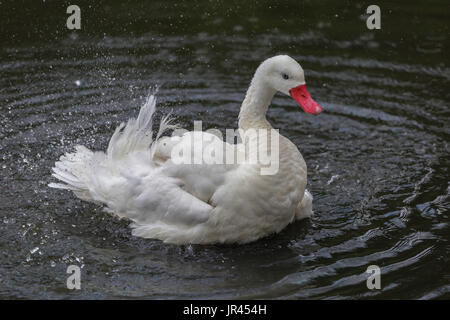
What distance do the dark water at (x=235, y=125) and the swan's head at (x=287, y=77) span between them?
116 centimetres

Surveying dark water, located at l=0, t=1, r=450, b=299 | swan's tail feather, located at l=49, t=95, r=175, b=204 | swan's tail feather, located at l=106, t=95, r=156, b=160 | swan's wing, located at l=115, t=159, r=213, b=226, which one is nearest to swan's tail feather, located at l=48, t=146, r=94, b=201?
swan's tail feather, located at l=49, t=95, r=175, b=204

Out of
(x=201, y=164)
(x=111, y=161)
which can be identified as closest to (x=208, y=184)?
(x=201, y=164)

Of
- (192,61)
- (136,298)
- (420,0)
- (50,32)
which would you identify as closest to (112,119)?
(192,61)

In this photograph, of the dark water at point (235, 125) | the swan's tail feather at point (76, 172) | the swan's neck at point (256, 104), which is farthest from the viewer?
the swan's tail feather at point (76, 172)

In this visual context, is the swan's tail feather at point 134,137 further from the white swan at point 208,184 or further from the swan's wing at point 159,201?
the swan's wing at point 159,201

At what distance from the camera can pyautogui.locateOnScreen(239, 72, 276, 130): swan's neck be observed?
6702 mm

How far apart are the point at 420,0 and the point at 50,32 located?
19.5ft

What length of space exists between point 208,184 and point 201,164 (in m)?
0.18

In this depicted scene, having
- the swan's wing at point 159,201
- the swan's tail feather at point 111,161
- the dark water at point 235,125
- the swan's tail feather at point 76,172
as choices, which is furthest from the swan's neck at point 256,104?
the swan's tail feather at point 76,172

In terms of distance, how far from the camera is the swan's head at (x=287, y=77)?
6.56 meters

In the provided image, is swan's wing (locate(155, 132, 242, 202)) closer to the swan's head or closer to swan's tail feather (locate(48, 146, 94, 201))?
the swan's head

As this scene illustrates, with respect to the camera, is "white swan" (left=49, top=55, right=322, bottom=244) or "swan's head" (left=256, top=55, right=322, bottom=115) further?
"swan's head" (left=256, top=55, right=322, bottom=115)

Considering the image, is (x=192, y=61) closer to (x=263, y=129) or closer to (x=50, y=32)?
(x=50, y=32)

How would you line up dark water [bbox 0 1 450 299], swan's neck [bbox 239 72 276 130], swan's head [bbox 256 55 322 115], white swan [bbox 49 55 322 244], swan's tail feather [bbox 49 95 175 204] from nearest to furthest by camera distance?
dark water [bbox 0 1 450 299] → white swan [bbox 49 55 322 244] → swan's head [bbox 256 55 322 115] → swan's neck [bbox 239 72 276 130] → swan's tail feather [bbox 49 95 175 204]
